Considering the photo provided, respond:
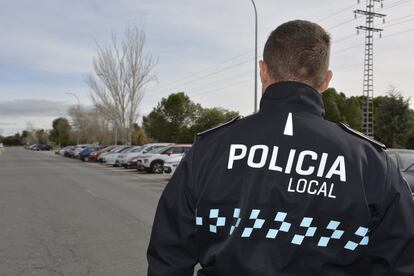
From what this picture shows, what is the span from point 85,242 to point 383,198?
645 centimetres

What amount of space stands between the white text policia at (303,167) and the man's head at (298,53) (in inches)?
11.7

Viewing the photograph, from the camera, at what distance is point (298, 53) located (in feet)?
6.18

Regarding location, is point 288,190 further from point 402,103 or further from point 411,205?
Result: point 402,103

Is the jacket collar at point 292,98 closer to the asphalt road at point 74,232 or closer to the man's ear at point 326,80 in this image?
the man's ear at point 326,80

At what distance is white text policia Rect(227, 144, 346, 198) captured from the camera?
175 centimetres

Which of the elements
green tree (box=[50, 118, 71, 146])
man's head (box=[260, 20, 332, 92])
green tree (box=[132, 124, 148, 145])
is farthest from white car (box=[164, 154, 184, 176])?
green tree (box=[50, 118, 71, 146])

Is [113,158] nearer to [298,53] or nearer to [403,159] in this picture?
[403,159]

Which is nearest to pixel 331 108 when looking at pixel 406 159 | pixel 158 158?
pixel 158 158

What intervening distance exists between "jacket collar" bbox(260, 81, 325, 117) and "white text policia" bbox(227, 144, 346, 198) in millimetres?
166

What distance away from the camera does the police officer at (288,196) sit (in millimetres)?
1733

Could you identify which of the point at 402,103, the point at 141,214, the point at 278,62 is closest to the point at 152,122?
the point at 402,103

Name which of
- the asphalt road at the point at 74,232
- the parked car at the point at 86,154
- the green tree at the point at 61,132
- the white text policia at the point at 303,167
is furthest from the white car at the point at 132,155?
the green tree at the point at 61,132

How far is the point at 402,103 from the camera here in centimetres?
4425

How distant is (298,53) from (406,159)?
32.6 feet
